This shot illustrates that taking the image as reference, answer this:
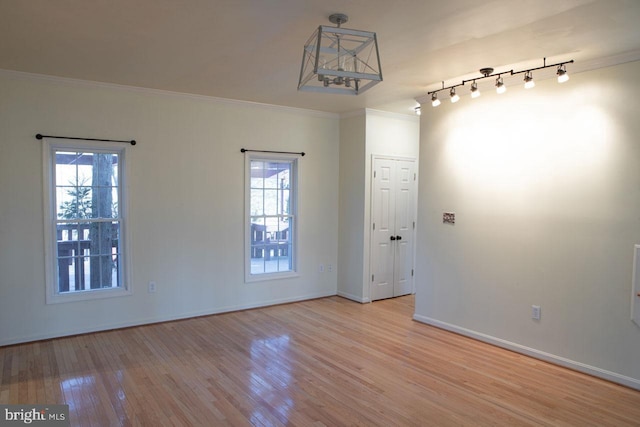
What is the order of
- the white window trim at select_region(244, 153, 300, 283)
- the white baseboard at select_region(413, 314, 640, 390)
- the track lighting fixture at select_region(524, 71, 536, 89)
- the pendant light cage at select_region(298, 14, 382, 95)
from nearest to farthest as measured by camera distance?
the pendant light cage at select_region(298, 14, 382, 95), the white baseboard at select_region(413, 314, 640, 390), the track lighting fixture at select_region(524, 71, 536, 89), the white window trim at select_region(244, 153, 300, 283)

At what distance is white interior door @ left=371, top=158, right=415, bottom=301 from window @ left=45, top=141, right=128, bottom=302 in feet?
10.4

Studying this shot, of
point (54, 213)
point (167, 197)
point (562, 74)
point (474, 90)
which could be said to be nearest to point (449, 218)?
point (474, 90)

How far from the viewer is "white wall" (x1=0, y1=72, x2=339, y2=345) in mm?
4129

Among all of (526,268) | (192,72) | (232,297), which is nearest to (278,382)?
(232,297)

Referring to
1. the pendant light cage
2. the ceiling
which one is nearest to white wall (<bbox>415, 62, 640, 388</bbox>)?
→ the ceiling

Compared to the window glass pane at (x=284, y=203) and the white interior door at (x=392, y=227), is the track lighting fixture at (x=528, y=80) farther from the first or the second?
the window glass pane at (x=284, y=203)

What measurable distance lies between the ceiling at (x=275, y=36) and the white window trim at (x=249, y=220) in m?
1.35

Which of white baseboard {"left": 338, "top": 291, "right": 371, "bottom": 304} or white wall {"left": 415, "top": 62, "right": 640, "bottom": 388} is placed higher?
white wall {"left": 415, "top": 62, "right": 640, "bottom": 388}

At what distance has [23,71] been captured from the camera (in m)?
4.02

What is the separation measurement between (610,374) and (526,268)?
105 cm

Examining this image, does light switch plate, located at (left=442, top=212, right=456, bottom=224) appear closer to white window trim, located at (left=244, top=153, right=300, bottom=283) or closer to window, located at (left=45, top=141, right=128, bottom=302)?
white window trim, located at (left=244, top=153, right=300, bottom=283)

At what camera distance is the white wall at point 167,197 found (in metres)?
4.13

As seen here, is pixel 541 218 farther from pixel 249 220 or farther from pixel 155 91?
pixel 155 91

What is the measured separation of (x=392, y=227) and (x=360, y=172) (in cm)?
93
